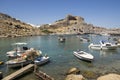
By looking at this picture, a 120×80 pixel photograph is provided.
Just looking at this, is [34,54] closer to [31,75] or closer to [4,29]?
[31,75]

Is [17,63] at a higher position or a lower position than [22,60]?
lower

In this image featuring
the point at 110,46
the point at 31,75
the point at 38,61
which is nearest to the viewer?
the point at 31,75

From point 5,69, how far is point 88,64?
19.7 m

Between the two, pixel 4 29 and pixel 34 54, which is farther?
pixel 4 29

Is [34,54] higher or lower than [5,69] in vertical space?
higher

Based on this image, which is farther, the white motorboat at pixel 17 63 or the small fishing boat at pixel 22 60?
the small fishing boat at pixel 22 60

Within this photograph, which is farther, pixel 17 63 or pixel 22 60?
pixel 22 60

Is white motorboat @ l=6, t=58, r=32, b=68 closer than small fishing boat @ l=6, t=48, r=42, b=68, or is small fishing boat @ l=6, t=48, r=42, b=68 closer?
white motorboat @ l=6, t=58, r=32, b=68

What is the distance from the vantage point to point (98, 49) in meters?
70.6

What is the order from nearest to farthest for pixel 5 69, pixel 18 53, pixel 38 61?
pixel 5 69
pixel 38 61
pixel 18 53

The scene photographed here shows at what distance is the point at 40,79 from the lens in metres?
29.3

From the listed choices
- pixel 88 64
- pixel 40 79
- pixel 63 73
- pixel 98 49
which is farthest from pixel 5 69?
pixel 98 49

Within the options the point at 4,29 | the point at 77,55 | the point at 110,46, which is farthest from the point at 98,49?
the point at 4,29

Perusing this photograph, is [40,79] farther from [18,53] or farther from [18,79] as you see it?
[18,53]
